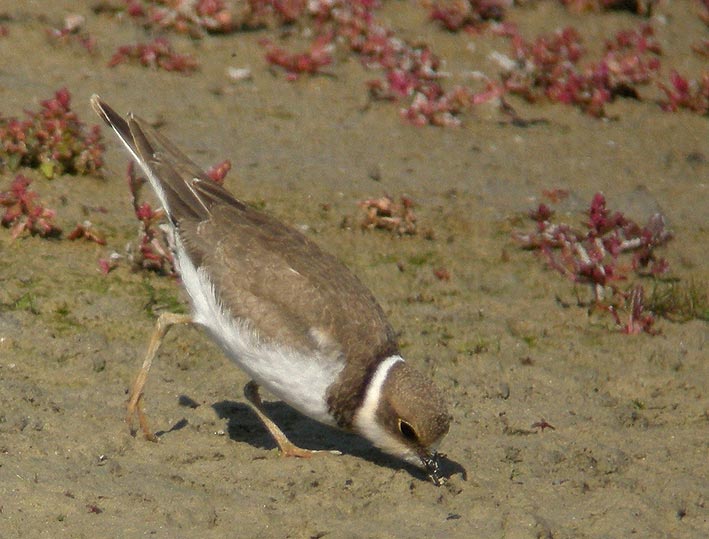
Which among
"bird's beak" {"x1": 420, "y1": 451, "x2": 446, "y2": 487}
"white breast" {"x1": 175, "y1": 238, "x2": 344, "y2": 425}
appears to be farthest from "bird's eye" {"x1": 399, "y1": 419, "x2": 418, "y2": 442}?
"white breast" {"x1": 175, "y1": 238, "x2": 344, "y2": 425}

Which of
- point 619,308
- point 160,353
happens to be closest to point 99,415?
point 160,353

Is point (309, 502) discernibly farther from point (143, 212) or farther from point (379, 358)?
point (143, 212)

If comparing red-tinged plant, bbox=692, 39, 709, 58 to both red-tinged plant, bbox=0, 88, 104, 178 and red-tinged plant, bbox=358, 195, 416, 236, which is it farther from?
red-tinged plant, bbox=0, 88, 104, 178

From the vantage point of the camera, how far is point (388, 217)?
9859 millimetres

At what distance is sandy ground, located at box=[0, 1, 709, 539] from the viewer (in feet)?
21.1

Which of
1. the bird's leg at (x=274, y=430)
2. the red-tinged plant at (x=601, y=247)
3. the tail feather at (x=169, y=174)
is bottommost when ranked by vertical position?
the red-tinged plant at (x=601, y=247)

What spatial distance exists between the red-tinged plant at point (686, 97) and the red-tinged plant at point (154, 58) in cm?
540

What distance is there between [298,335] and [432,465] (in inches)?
44.4

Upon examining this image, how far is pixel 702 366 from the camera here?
8484 millimetres

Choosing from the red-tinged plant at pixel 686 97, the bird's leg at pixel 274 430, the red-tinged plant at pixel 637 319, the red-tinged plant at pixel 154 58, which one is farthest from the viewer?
the red-tinged plant at pixel 686 97

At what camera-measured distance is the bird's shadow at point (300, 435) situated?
280 inches

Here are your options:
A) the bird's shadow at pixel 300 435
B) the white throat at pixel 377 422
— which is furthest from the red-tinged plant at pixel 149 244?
the white throat at pixel 377 422

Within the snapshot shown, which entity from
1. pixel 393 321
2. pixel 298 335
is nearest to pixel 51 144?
pixel 393 321

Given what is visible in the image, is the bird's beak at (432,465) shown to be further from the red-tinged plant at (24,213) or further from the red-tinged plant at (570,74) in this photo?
the red-tinged plant at (570,74)
